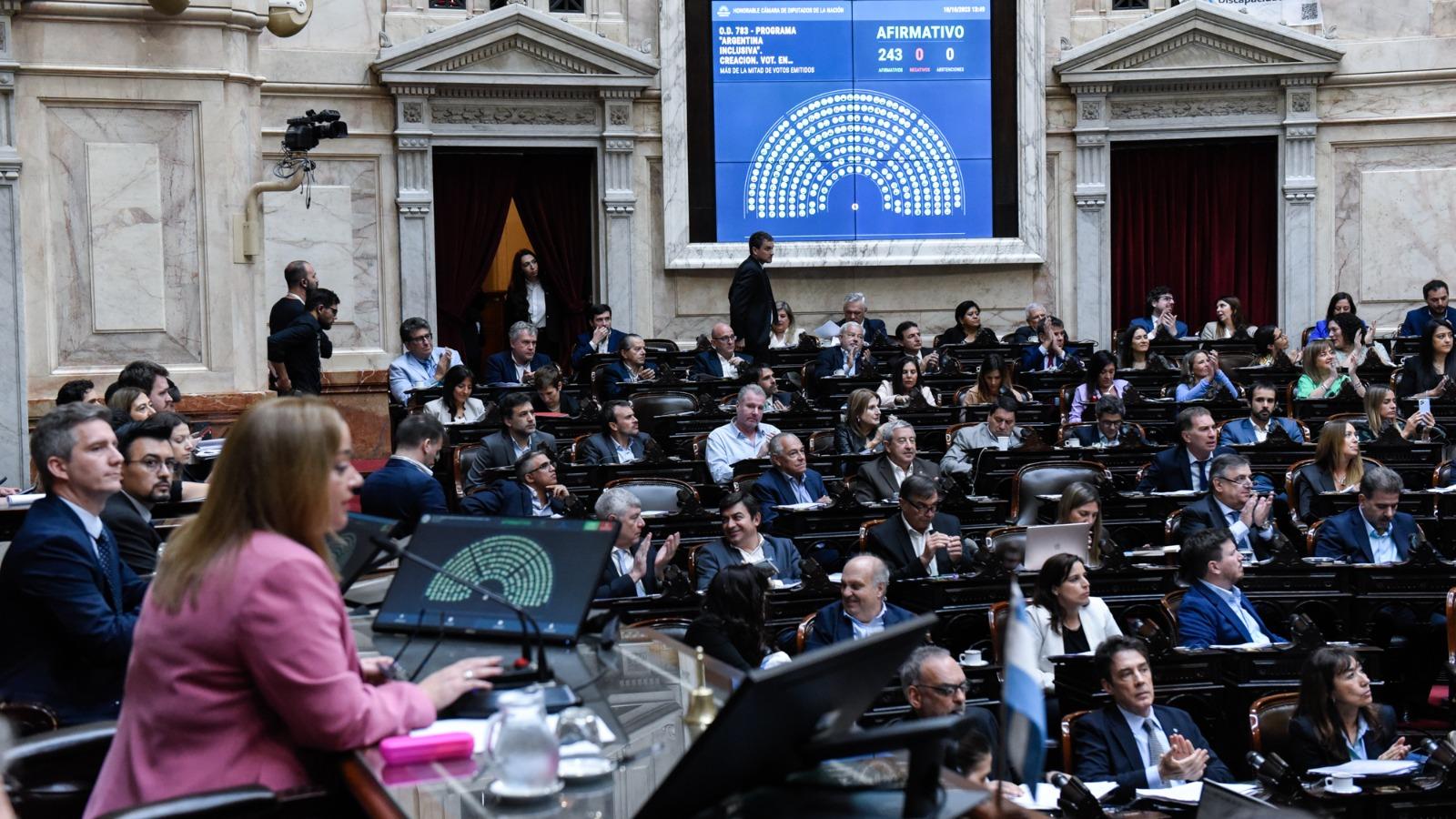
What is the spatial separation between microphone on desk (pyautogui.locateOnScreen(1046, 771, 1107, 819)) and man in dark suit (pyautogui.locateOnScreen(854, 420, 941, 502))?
14.6 ft

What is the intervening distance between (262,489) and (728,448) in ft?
24.1

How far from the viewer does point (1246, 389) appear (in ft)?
39.7

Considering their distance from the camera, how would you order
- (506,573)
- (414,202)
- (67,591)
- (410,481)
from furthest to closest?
(414,202)
(410,481)
(67,591)
(506,573)

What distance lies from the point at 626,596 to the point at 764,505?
2.19 m

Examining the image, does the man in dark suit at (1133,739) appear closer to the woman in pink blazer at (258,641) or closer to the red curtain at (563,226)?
the woman in pink blazer at (258,641)

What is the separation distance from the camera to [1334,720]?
207 inches

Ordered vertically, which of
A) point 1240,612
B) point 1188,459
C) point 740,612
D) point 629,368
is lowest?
point 1240,612

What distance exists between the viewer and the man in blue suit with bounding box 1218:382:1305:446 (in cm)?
1041

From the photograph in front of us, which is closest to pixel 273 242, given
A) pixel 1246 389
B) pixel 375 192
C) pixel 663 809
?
pixel 375 192

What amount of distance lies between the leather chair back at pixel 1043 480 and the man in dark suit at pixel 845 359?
3543mm

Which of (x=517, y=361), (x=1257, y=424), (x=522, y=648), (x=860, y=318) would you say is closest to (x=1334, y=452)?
(x=1257, y=424)

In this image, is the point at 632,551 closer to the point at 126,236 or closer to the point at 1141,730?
the point at 1141,730

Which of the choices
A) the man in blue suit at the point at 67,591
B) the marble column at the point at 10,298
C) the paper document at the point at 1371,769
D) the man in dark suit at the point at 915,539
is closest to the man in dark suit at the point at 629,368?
the marble column at the point at 10,298

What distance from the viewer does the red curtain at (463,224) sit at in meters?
15.4
